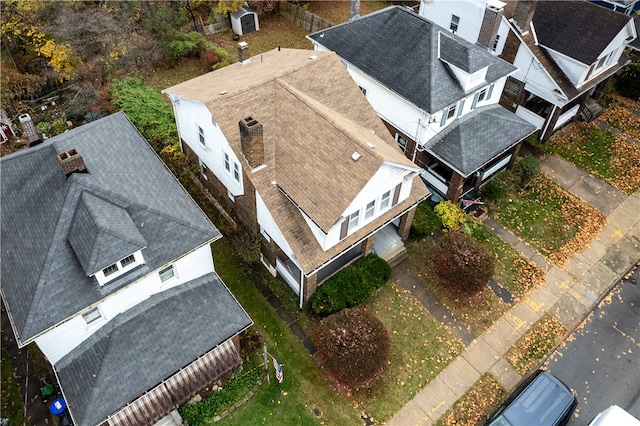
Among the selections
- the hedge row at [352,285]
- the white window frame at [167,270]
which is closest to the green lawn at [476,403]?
the hedge row at [352,285]

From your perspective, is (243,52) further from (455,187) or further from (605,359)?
(605,359)

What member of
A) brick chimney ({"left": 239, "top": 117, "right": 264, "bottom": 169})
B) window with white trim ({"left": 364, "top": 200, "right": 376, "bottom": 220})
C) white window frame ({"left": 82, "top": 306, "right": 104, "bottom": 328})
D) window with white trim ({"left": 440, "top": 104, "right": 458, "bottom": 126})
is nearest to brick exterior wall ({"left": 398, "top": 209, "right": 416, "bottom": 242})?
window with white trim ({"left": 364, "top": 200, "right": 376, "bottom": 220})

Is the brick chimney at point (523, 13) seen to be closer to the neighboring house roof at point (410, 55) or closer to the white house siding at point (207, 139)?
the neighboring house roof at point (410, 55)

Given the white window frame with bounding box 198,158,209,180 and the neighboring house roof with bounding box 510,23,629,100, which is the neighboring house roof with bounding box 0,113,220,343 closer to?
the white window frame with bounding box 198,158,209,180

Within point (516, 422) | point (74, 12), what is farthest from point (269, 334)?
point (74, 12)

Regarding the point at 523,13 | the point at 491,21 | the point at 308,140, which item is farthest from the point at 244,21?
the point at 308,140

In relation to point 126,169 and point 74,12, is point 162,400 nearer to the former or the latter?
point 126,169

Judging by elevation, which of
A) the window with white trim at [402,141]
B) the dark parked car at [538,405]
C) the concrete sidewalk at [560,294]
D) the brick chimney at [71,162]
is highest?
the brick chimney at [71,162]
